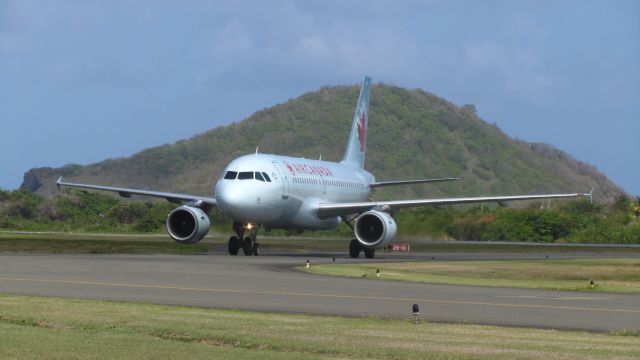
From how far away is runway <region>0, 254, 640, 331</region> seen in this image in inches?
821

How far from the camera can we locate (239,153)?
175 m

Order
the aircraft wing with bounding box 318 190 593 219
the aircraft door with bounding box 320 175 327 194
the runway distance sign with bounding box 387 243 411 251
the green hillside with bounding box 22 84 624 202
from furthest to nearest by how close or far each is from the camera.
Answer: the green hillside with bounding box 22 84 624 202 → the runway distance sign with bounding box 387 243 411 251 → the aircraft door with bounding box 320 175 327 194 → the aircraft wing with bounding box 318 190 593 219

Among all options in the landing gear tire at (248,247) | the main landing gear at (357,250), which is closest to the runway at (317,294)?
the landing gear tire at (248,247)

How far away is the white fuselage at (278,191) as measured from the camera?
45844mm

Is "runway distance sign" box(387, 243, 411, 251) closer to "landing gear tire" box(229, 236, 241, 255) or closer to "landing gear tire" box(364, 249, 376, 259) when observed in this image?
"landing gear tire" box(364, 249, 376, 259)

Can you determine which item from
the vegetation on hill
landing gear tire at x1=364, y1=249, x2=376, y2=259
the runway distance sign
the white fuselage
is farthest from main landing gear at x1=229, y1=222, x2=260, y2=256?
the runway distance sign

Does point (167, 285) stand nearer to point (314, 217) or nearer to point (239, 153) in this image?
point (314, 217)

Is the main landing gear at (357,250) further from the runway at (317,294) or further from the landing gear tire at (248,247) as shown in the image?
the runway at (317,294)

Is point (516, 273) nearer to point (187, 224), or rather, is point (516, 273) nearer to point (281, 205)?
point (281, 205)

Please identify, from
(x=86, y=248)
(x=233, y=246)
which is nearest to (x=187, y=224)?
(x=233, y=246)

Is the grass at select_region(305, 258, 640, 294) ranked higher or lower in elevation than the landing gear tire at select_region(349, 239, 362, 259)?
lower

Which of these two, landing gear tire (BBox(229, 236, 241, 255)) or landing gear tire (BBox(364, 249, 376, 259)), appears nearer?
landing gear tire (BBox(364, 249, 376, 259))

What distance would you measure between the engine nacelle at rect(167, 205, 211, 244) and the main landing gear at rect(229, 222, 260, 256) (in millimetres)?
1364

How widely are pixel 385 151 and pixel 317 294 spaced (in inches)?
5694
